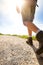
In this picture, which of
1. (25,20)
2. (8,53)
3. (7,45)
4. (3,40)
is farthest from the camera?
(3,40)

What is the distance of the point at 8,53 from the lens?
11.5m

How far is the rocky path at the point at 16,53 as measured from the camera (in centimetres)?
1070

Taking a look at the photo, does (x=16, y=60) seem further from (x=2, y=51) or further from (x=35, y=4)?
(x=35, y=4)

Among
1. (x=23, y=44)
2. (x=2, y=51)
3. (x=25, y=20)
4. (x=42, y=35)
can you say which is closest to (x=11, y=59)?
(x=2, y=51)

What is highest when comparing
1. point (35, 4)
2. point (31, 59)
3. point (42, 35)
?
point (35, 4)

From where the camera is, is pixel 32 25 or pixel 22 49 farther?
pixel 22 49

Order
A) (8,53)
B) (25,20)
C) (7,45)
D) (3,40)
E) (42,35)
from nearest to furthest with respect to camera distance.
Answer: (42,35), (25,20), (8,53), (7,45), (3,40)

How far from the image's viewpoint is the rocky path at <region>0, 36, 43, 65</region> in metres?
10.7

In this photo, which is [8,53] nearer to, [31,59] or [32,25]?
[31,59]

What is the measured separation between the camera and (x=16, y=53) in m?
11.5

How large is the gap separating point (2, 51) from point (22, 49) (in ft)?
3.18

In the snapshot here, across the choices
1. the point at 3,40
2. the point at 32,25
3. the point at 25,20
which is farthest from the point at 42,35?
the point at 3,40

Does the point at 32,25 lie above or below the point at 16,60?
above

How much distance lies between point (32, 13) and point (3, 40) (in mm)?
3960
